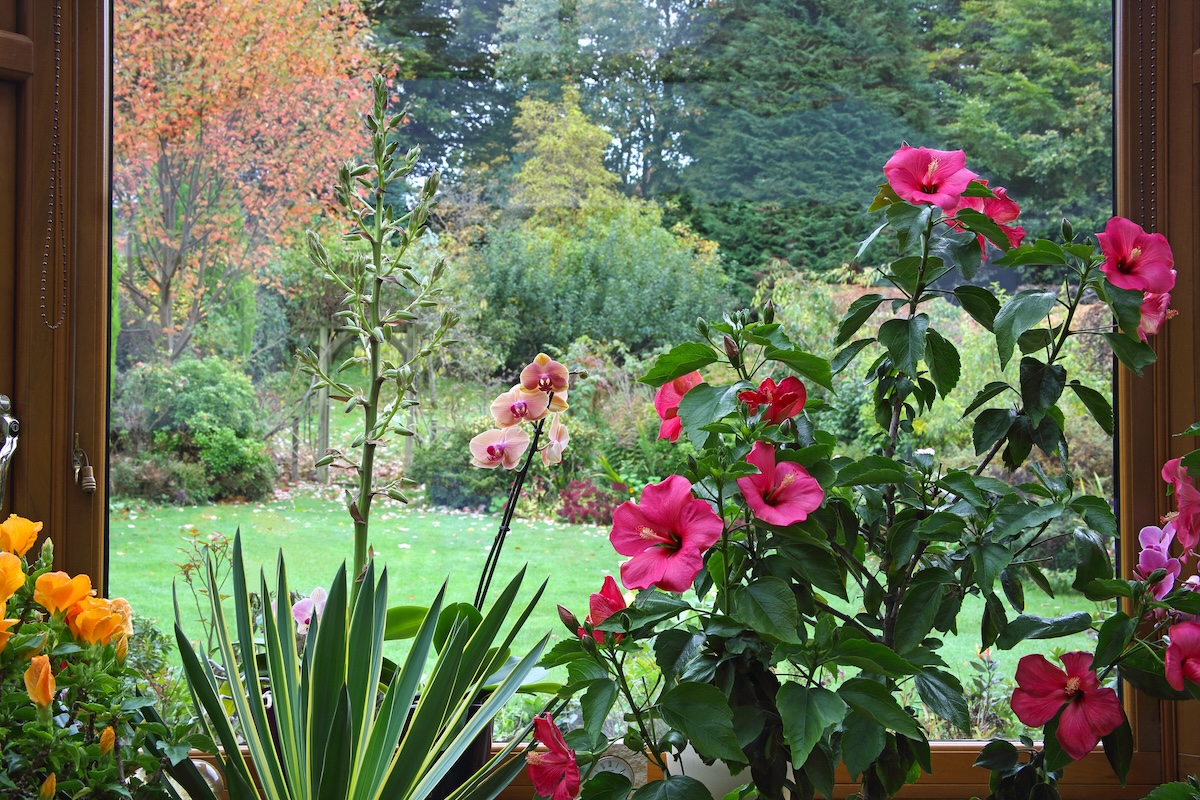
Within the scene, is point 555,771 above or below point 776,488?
below

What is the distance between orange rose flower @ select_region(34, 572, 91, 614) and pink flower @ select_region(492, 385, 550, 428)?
58 cm

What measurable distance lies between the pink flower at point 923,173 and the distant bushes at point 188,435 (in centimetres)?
139

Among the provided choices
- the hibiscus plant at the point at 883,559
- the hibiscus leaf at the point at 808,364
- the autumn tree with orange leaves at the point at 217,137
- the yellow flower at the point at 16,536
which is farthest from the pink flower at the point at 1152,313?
the autumn tree with orange leaves at the point at 217,137

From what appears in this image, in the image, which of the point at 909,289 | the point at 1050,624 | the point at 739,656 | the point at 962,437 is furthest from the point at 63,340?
the point at 962,437

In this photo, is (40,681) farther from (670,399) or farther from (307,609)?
(670,399)

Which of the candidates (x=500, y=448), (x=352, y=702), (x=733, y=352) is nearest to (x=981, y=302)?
(x=733, y=352)

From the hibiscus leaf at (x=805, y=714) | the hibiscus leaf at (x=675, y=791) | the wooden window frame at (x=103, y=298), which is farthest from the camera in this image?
the wooden window frame at (x=103, y=298)

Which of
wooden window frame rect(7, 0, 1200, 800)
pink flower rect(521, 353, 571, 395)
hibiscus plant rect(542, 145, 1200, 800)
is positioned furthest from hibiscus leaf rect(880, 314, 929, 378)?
wooden window frame rect(7, 0, 1200, 800)

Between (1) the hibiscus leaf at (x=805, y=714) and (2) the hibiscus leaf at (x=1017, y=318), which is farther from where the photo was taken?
(2) the hibiscus leaf at (x=1017, y=318)

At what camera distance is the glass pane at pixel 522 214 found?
5.81 feet

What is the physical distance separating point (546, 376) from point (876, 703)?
0.66 metres

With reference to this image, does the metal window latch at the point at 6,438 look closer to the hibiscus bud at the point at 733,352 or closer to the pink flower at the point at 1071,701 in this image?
the hibiscus bud at the point at 733,352

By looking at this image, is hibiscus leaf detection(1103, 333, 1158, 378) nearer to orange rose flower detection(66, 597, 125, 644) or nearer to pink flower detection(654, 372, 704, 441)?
pink flower detection(654, 372, 704, 441)

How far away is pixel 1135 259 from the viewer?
3.22 ft
